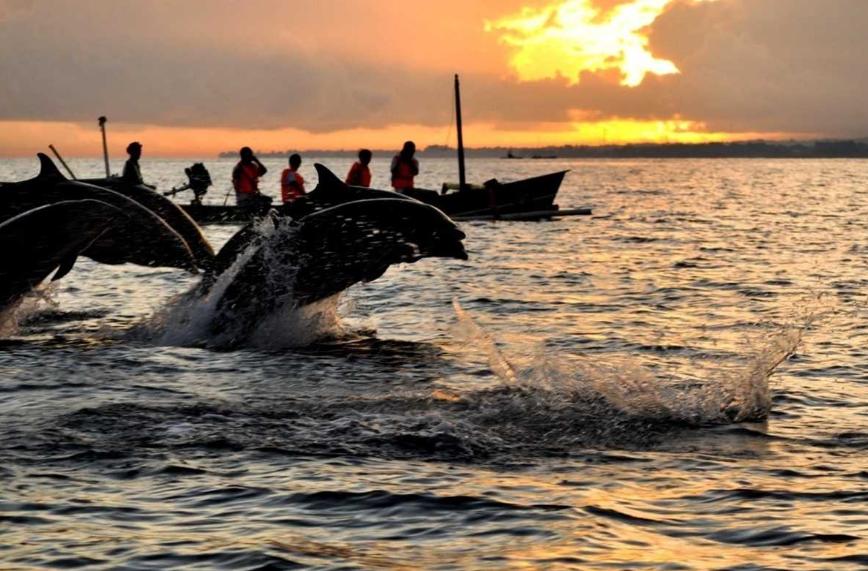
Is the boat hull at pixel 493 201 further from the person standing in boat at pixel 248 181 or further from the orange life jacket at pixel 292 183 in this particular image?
the orange life jacket at pixel 292 183

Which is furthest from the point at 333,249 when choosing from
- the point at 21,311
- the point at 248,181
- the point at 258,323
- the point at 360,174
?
the point at 248,181

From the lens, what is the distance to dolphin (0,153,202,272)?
18906 mm

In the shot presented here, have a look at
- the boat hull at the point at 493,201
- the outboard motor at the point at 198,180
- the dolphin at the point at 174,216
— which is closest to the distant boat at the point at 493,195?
the boat hull at the point at 493,201

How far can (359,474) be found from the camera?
9516 millimetres

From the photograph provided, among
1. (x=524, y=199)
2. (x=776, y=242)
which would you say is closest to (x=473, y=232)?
(x=524, y=199)

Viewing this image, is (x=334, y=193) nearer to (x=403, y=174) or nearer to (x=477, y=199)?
(x=403, y=174)

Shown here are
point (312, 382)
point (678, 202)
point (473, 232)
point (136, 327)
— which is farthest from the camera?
point (678, 202)

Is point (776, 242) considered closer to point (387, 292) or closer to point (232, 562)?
point (387, 292)

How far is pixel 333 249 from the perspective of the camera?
1642 centimetres

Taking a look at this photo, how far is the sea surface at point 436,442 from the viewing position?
796 centimetres

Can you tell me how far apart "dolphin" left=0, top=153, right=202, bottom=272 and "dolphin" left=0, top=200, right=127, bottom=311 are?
68.4 inches

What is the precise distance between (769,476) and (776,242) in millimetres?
33967

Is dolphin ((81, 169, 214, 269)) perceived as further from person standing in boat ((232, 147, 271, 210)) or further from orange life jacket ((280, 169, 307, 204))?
person standing in boat ((232, 147, 271, 210))

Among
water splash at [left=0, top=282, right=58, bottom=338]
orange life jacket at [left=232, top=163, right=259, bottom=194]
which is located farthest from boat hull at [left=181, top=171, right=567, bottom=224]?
water splash at [left=0, top=282, right=58, bottom=338]
